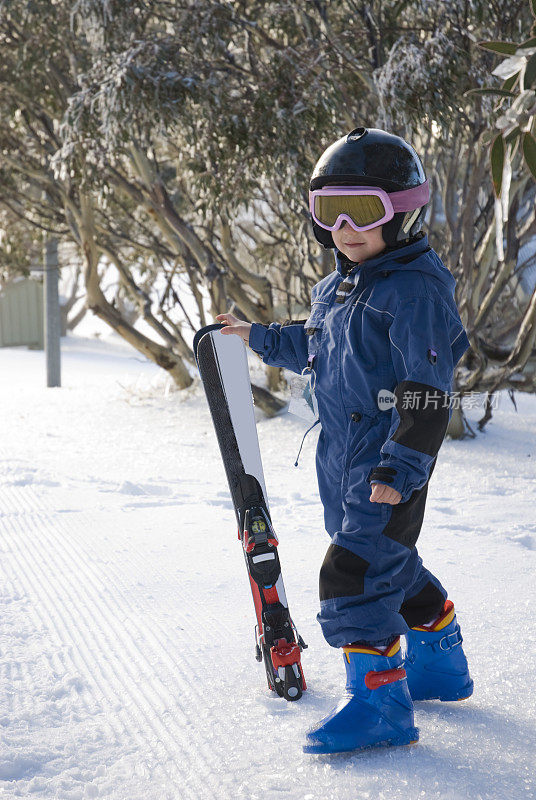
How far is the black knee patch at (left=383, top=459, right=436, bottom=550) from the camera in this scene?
182cm

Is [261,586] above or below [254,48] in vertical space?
below

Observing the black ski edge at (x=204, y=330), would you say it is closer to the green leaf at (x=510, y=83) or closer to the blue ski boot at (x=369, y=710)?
the blue ski boot at (x=369, y=710)

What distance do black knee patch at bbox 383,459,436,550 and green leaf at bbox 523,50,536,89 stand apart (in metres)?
0.89

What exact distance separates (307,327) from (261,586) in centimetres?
73

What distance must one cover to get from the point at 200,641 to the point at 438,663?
0.81m

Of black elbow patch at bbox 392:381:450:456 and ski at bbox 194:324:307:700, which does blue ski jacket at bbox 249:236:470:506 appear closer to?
black elbow patch at bbox 392:381:450:456

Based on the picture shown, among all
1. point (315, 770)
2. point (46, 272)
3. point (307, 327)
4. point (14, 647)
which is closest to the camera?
point (315, 770)

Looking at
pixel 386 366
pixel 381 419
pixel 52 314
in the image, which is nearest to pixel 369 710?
pixel 381 419

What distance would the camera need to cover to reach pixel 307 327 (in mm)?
2092

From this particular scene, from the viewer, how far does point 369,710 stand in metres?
1.81

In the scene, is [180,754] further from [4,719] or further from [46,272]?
[46,272]

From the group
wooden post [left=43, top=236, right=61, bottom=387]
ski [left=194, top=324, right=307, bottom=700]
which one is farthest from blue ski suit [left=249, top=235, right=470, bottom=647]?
wooden post [left=43, top=236, right=61, bottom=387]

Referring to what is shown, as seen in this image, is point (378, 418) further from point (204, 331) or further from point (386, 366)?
point (204, 331)

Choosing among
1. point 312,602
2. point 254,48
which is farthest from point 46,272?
point 312,602
